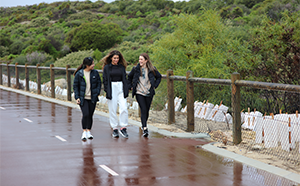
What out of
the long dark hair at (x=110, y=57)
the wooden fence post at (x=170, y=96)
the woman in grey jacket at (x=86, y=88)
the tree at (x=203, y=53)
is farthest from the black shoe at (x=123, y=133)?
the tree at (x=203, y=53)

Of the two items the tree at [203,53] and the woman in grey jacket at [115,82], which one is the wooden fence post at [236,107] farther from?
the tree at [203,53]

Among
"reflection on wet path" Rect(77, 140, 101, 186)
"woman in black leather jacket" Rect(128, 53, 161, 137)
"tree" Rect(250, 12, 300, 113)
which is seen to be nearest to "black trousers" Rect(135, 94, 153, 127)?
"woman in black leather jacket" Rect(128, 53, 161, 137)

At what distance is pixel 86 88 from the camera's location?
27.6 feet

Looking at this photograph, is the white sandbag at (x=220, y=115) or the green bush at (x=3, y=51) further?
the green bush at (x=3, y=51)

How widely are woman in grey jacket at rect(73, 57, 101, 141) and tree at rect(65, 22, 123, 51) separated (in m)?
48.1

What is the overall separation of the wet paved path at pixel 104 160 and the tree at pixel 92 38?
157ft

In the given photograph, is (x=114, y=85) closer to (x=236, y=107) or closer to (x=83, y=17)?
(x=236, y=107)

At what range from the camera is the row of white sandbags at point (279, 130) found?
6.68 m

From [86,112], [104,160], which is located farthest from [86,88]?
[104,160]

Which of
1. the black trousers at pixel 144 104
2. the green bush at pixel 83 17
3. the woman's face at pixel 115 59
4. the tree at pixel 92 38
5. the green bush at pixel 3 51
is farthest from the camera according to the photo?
the green bush at pixel 83 17

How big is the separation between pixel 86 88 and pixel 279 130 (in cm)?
409

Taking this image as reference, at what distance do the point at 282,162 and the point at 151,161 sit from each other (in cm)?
219

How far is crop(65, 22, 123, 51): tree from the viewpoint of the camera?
187ft

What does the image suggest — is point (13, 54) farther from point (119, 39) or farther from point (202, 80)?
point (202, 80)
